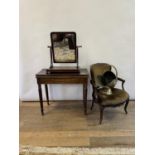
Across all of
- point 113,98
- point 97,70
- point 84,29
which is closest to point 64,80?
point 97,70

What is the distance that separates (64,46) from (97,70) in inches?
29.8

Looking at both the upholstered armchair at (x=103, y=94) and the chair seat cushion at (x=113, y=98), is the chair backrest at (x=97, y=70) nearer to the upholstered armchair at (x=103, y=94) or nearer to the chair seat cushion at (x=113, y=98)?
the upholstered armchair at (x=103, y=94)

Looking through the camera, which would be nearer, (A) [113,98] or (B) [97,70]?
(A) [113,98]

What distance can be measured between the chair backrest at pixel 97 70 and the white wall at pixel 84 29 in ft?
1.17

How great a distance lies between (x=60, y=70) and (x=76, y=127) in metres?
1.11

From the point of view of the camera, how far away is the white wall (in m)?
4.62

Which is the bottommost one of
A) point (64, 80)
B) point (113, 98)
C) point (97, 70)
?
point (113, 98)

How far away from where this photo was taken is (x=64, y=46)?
14.5 feet

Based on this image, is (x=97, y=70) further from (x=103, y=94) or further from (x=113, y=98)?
(x=113, y=98)

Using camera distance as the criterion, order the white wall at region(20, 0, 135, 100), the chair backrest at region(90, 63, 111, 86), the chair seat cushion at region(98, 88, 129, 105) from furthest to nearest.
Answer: the white wall at region(20, 0, 135, 100), the chair backrest at region(90, 63, 111, 86), the chair seat cushion at region(98, 88, 129, 105)

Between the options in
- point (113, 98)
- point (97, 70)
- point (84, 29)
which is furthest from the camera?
point (84, 29)

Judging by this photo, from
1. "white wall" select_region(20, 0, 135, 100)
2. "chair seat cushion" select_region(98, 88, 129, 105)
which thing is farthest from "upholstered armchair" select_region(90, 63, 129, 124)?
"white wall" select_region(20, 0, 135, 100)

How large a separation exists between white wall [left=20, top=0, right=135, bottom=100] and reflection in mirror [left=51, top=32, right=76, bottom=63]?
0.31 meters

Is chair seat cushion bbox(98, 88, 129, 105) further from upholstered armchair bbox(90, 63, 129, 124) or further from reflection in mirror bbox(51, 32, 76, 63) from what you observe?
reflection in mirror bbox(51, 32, 76, 63)
